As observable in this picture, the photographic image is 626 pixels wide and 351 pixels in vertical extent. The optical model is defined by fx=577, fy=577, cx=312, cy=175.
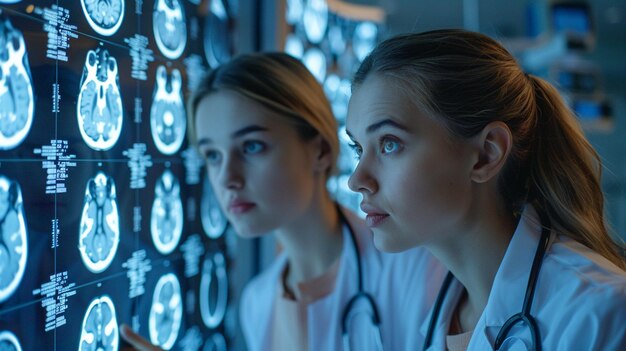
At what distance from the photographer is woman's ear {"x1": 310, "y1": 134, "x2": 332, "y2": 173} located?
1.25 metres

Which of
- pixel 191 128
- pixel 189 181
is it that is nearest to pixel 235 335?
pixel 189 181

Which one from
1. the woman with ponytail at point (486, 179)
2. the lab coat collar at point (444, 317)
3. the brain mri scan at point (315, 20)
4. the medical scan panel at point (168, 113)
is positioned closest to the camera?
the woman with ponytail at point (486, 179)

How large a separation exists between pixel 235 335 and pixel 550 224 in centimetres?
99

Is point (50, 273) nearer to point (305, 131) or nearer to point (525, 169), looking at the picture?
point (305, 131)

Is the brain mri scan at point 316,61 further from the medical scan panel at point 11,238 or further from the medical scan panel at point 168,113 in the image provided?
the medical scan panel at point 11,238

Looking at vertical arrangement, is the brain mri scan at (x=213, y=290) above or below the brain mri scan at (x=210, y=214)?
below

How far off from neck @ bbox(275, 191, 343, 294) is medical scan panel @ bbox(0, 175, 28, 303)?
24.9 inches

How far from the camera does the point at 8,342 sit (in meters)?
0.73

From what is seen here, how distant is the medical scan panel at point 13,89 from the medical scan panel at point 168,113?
338 mm

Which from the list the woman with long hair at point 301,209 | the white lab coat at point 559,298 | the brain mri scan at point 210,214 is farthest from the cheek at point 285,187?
the white lab coat at point 559,298

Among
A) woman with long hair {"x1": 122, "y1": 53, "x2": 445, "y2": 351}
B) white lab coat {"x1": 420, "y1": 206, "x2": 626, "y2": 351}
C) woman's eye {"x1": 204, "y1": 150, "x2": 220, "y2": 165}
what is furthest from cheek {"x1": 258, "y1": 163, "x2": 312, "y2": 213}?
white lab coat {"x1": 420, "y1": 206, "x2": 626, "y2": 351}

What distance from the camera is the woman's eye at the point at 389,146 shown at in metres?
0.86

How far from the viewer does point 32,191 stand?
0.76m

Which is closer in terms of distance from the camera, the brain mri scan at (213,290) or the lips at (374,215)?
the lips at (374,215)
